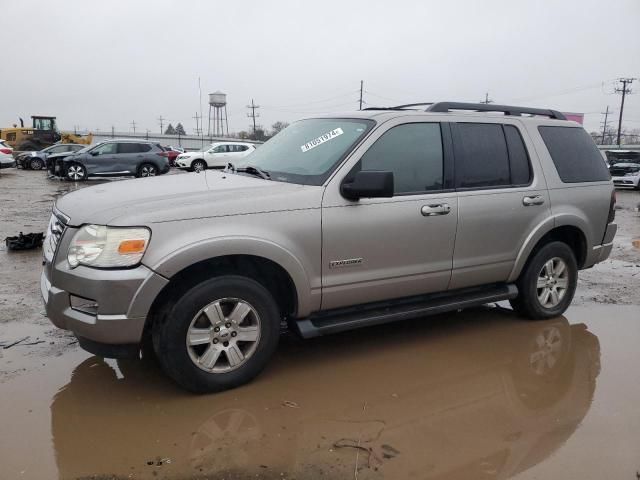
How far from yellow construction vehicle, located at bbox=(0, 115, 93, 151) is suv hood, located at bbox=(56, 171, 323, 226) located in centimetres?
3404

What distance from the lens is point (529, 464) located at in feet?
9.66

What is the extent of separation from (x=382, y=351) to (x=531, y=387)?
117cm

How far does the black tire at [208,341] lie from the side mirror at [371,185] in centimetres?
93

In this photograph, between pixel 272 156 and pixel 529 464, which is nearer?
pixel 529 464

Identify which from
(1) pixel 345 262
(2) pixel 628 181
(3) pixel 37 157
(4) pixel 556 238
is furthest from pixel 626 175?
(3) pixel 37 157

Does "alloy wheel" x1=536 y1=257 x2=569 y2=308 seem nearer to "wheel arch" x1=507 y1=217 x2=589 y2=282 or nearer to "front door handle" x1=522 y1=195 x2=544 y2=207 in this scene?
"wheel arch" x1=507 y1=217 x2=589 y2=282

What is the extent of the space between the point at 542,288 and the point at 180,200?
353 centimetres

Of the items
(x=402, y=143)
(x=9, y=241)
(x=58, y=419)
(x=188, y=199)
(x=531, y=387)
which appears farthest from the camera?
(x=9, y=241)

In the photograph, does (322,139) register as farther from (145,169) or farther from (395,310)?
(145,169)

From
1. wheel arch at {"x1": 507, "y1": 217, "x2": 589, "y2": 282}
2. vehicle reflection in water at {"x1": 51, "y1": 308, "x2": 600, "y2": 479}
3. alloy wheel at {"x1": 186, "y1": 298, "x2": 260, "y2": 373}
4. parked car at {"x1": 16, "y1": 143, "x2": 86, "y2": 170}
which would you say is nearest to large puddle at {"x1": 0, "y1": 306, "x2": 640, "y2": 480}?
vehicle reflection in water at {"x1": 51, "y1": 308, "x2": 600, "y2": 479}

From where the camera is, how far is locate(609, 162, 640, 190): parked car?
71.2ft

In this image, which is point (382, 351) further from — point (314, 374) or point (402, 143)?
point (402, 143)

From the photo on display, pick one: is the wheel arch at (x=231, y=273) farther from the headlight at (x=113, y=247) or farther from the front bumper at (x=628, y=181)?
the front bumper at (x=628, y=181)

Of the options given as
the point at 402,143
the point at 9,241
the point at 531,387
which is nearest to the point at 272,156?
the point at 402,143
